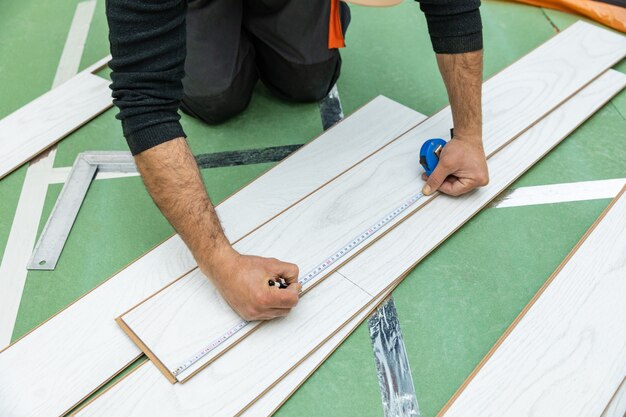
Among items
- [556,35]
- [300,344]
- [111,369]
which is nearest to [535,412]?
[300,344]

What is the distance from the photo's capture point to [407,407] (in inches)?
66.8

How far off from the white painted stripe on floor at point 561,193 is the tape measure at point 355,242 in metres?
0.34

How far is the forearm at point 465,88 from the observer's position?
1978mm

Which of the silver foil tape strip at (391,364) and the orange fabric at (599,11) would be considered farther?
the orange fabric at (599,11)

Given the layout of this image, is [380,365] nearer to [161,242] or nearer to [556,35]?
[161,242]

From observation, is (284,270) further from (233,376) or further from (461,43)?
(461,43)

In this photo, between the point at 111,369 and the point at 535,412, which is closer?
the point at 535,412

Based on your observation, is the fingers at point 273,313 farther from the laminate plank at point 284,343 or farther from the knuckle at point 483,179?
the knuckle at point 483,179

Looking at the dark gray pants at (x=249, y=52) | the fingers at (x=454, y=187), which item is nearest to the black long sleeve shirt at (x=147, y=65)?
the dark gray pants at (x=249, y=52)

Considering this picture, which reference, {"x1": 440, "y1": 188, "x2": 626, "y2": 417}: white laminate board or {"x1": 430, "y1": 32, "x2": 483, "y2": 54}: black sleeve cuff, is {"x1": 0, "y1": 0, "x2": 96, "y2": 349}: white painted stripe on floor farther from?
{"x1": 430, "y1": 32, "x2": 483, "y2": 54}: black sleeve cuff

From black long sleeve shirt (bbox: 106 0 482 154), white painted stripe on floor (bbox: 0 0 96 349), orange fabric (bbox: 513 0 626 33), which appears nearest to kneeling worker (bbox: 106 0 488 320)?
black long sleeve shirt (bbox: 106 0 482 154)

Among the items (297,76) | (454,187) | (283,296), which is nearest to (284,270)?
(283,296)

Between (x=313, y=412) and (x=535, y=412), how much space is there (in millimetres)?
631

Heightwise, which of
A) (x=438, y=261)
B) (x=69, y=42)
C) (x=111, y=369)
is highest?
(x=69, y=42)
